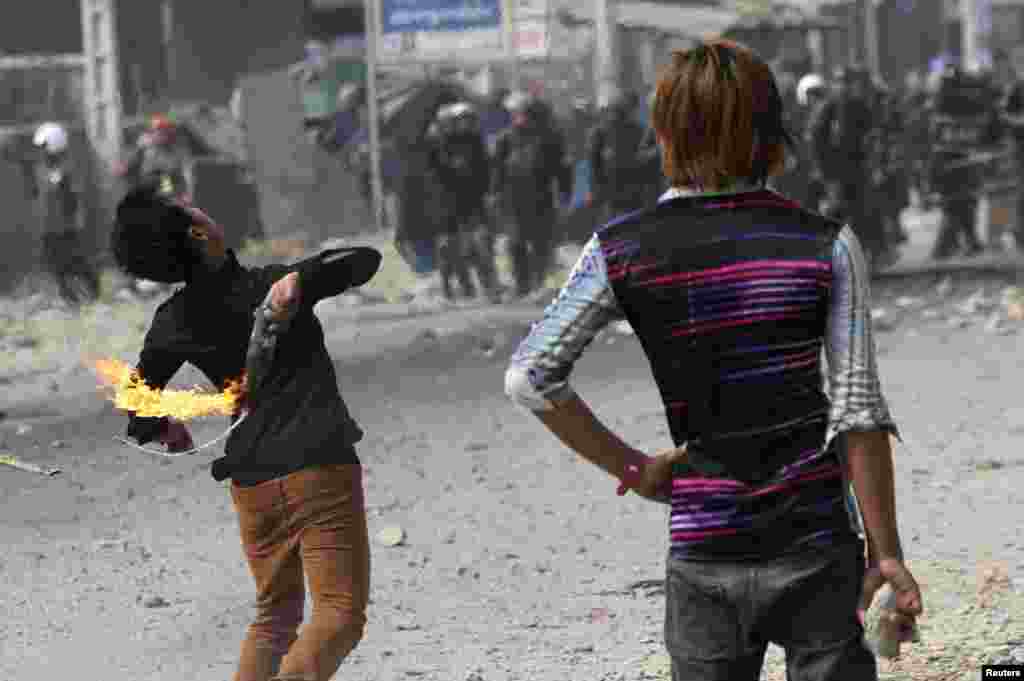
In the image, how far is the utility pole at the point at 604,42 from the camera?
97.3 ft

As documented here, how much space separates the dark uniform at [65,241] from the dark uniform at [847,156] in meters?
6.81

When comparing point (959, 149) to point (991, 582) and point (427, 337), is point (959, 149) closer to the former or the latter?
point (427, 337)

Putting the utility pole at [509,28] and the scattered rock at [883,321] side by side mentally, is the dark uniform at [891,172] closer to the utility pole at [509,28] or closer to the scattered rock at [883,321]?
the utility pole at [509,28]

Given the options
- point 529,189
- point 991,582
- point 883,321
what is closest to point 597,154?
point 529,189

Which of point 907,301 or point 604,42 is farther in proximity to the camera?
point 604,42

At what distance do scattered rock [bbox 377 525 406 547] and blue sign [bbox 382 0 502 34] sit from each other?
54.4 ft

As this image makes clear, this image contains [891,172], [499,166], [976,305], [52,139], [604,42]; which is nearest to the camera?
[976,305]

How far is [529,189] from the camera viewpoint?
21062 mm

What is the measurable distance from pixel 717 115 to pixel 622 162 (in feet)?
62.2

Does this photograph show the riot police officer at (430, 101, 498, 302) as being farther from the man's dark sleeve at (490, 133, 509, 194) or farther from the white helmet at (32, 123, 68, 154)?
the white helmet at (32, 123, 68, 154)

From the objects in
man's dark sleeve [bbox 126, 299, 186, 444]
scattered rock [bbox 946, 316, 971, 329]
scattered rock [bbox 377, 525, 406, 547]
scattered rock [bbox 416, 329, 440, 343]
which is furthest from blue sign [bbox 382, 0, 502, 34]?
man's dark sleeve [bbox 126, 299, 186, 444]

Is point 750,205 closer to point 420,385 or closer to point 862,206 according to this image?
point 420,385

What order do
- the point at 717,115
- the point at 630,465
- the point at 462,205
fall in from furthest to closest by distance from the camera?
1. the point at 462,205
2. the point at 630,465
3. the point at 717,115

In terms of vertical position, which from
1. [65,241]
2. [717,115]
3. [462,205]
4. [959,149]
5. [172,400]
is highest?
[717,115]
